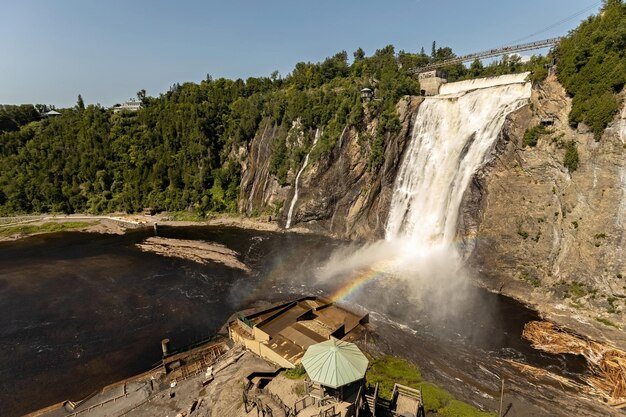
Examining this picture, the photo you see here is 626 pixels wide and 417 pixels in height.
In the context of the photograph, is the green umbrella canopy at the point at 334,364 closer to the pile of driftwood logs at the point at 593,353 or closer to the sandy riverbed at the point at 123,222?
the pile of driftwood logs at the point at 593,353

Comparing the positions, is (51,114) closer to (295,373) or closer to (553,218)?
(295,373)

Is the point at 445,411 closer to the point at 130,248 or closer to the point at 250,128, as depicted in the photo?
the point at 130,248

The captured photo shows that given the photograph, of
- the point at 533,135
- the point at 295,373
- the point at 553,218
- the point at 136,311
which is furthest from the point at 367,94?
the point at 295,373

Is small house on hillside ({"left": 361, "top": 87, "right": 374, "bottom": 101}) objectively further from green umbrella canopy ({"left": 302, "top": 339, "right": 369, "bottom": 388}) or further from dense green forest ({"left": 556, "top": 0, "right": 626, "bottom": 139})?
green umbrella canopy ({"left": 302, "top": 339, "right": 369, "bottom": 388})

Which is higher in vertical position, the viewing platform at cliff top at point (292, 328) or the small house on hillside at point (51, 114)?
the small house on hillside at point (51, 114)

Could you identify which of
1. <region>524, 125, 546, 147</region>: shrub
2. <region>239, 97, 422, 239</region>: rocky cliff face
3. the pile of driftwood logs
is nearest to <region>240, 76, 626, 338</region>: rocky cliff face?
<region>524, 125, 546, 147</region>: shrub

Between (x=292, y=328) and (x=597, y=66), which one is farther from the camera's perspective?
(x=597, y=66)

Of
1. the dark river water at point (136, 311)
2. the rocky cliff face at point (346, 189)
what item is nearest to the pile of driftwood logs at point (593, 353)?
the dark river water at point (136, 311)
